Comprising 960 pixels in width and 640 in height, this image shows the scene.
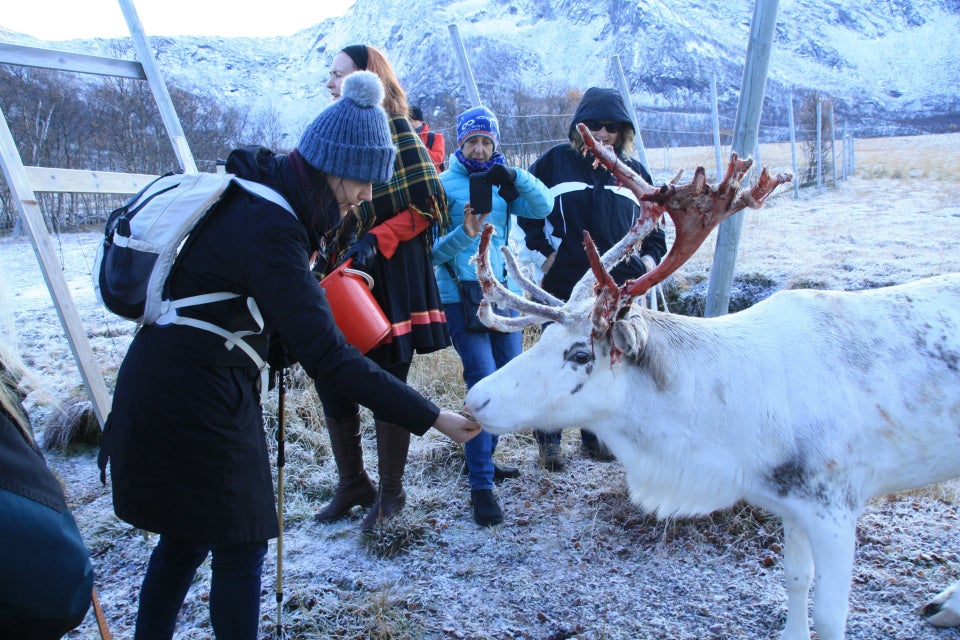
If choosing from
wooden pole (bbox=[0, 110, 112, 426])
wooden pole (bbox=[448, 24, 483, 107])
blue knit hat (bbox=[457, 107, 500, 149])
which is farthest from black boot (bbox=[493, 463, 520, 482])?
wooden pole (bbox=[448, 24, 483, 107])

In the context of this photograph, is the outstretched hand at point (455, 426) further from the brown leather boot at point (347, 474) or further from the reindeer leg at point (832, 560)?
the brown leather boot at point (347, 474)

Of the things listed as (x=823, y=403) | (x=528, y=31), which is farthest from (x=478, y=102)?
(x=528, y=31)

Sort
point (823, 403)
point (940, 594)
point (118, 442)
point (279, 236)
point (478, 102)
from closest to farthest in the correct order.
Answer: point (279, 236)
point (118, 442)
point (823, 403)
point (940, 594)
point (478, 102)

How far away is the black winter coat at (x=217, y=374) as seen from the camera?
1.77m

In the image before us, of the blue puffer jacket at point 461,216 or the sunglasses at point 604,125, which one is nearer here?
→ the blue puffer jacket at point 461,216

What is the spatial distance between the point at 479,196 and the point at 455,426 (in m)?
1.30

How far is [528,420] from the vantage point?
2.28 meters

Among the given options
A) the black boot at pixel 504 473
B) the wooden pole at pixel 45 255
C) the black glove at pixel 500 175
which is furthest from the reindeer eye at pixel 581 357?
the wooden pole at pixel 45 255

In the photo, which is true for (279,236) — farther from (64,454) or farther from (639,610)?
(64,454)

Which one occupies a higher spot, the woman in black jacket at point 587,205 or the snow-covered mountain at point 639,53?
the snow-covered mountain at point 639,53

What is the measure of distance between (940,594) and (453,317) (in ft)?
8.08

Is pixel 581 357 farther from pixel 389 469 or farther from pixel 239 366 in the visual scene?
pixel 389 469

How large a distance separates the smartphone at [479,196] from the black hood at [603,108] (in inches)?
33.1

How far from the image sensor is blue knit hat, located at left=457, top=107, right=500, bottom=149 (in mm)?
3244
